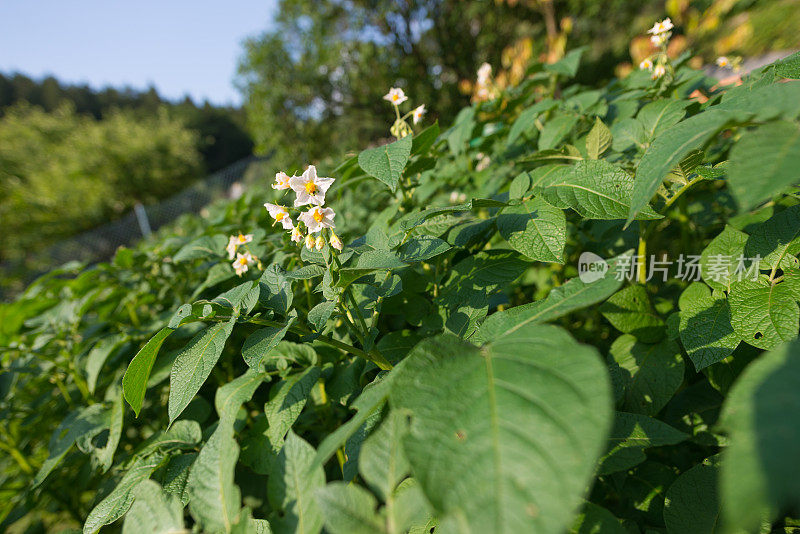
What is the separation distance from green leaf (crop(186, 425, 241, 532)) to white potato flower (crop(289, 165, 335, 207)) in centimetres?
57

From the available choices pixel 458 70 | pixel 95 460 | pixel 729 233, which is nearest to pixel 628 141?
pixel 729 233

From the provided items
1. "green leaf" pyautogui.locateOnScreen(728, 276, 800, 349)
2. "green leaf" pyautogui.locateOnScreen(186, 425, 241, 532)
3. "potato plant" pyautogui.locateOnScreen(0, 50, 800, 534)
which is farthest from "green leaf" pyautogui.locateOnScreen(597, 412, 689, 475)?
"green leaf" pyautogui.locateOnScreen(186, 425, 241, 532)

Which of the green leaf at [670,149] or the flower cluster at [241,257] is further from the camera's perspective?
the flower cluster at [241,257]

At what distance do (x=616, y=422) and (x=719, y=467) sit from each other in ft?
0.70

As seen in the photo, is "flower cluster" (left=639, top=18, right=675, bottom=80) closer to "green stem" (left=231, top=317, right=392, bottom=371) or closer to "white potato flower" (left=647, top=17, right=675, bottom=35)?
"white potato flower" (left=647, top=17, right=675, bottom=35)

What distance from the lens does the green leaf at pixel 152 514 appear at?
1.92 feet

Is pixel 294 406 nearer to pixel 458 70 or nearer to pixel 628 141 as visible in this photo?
pixel 628 141

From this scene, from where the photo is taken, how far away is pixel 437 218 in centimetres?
111

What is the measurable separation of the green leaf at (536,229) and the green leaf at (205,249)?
1045 mm

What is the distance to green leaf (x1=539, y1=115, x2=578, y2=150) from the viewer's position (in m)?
1.43

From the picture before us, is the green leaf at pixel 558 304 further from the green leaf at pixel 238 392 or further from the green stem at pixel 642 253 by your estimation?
the green leaf at pixel 238 392

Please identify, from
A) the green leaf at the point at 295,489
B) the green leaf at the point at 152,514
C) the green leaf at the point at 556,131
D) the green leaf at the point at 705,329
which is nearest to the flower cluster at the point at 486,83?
the green leaf at the point at 556,131

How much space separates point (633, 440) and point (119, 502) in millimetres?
1131

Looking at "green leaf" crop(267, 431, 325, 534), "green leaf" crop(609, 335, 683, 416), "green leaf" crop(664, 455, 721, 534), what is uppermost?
"green leaf" crop(267, 431, 325, 534)
